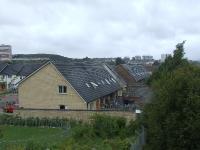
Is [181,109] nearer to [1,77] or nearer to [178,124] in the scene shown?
[178,124]

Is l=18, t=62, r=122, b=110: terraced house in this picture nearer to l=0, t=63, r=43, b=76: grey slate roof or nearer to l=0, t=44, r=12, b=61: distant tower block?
l=0, t=63, r=43, b=76: grey slate roof

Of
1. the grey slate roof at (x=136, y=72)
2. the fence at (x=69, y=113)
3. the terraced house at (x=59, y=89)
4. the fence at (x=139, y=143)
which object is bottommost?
the fence at (x=139, y=143)

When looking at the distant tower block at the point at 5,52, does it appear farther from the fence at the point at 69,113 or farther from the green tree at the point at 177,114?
the green tree at the point at 177,114

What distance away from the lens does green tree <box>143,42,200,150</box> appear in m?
17.2

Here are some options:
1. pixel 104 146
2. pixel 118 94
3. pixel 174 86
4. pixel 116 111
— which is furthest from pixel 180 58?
pixel 118 94

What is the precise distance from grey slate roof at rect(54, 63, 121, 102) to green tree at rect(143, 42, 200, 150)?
26.7 m

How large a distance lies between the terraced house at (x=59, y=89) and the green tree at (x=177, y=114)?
26.5m

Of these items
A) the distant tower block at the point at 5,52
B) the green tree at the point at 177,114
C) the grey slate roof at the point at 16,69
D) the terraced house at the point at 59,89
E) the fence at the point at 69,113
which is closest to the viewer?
the green tree at the point at 177,114

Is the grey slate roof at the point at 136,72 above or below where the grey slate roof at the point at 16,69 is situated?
below

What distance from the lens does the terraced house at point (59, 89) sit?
45500mm

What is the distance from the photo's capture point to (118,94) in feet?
207

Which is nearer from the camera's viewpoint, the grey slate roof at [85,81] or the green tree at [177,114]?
the green tree at [177,114]

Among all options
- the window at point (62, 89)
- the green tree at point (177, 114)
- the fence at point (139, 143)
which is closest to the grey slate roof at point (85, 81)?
the window at point (62, 89)

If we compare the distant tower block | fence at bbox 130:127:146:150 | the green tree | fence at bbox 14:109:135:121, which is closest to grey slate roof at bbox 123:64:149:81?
fence at bbox 14:109:135:121
